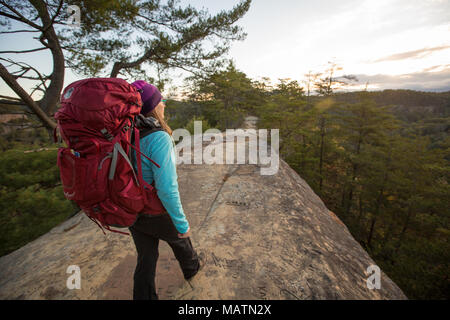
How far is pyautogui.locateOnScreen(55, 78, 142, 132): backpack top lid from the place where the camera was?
1152 millimetres

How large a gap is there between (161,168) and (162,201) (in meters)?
0.27

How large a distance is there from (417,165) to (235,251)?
15256 millimetres

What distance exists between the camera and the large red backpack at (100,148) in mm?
1169

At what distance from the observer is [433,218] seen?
396 inches

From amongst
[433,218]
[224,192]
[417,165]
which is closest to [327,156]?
[417,165]

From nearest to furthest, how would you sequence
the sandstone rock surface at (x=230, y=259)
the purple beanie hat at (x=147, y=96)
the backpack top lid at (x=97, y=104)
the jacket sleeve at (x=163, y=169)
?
the backpack top lid at (x=97, y=104) → the jacket sleeve at (x=163, y=169) → the purple beanie hat at (x=147, y=96) → the sandstone rock surface at (x=230, y=259)

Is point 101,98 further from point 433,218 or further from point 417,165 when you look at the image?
point 417,165

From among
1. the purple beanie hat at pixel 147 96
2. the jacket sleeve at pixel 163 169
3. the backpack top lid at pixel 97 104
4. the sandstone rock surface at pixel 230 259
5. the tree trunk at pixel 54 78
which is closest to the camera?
the backpack top lid at pixel 97 104

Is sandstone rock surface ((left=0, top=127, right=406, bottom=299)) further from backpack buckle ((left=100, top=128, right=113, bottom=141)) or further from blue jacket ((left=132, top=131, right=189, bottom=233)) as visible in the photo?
backpack buckle ((left=100, top=128, right=113, bottom=141))

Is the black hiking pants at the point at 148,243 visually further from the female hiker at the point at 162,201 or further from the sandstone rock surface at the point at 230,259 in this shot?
the sandstone rock surface at the point at 230,259

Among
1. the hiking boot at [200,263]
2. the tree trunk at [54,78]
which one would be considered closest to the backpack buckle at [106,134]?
the hiking boot at [200,263]

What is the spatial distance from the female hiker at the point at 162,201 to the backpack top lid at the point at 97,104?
0.24m

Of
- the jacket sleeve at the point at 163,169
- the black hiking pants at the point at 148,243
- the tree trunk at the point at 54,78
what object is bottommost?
the black hiking pants at the point at 148,243

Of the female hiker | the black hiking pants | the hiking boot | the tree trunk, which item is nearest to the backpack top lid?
the female hiker
